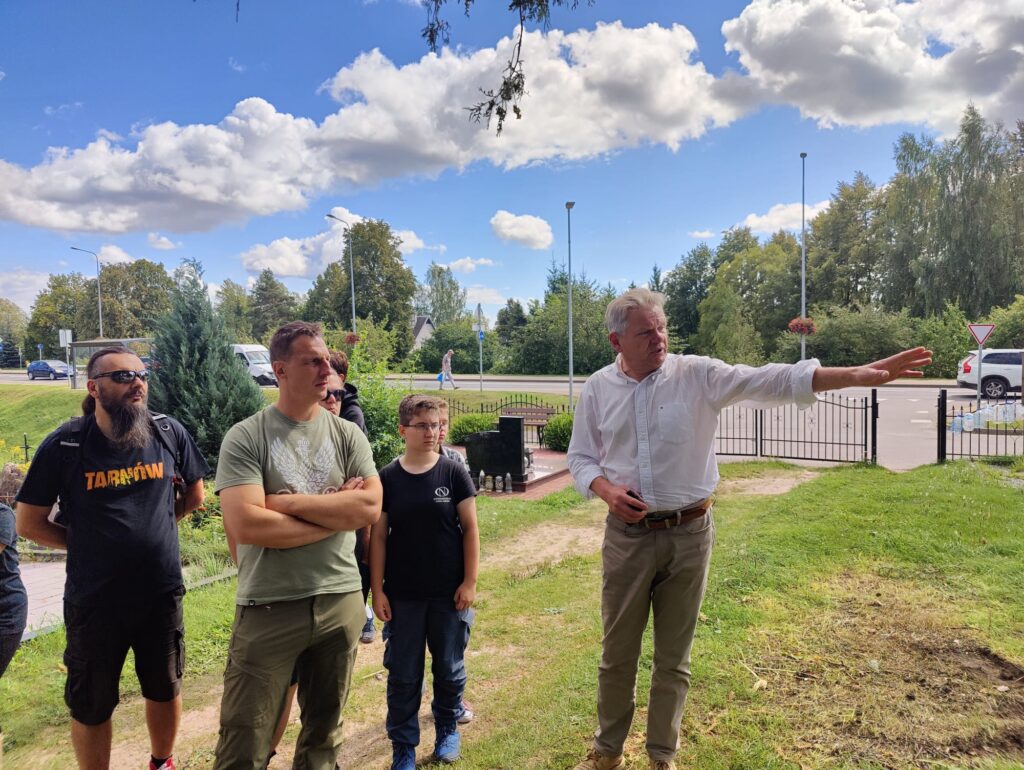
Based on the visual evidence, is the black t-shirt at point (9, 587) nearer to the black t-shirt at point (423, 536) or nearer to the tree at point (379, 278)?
the black t-shirt at point (423, 536)

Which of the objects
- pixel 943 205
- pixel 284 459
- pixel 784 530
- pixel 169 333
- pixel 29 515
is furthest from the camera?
pixel 943 205

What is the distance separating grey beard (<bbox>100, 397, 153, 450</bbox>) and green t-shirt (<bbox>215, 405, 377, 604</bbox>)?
0.72m

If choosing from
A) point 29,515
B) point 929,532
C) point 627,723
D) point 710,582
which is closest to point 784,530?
point 929,532

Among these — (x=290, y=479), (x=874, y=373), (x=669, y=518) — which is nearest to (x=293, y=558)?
(x=290, y=479)

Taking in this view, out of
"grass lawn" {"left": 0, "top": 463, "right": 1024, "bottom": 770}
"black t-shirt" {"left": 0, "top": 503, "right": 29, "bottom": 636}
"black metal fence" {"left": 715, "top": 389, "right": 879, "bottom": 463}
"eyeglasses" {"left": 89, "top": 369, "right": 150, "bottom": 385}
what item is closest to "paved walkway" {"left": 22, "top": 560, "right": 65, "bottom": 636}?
"grass lawn" {"left": 0, "top": 463, "right": 1024, "bottom": 770}

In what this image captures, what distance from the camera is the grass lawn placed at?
9.57 feet

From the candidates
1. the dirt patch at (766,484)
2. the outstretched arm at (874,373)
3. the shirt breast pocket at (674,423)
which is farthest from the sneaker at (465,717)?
the dirt patch at (766,484)

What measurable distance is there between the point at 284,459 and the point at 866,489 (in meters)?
8.09

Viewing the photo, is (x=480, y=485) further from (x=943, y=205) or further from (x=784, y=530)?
(x=943, y=205)

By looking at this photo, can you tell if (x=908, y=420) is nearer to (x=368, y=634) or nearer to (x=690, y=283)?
(x=368, y=634)

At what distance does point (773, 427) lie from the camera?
16766 millimetres

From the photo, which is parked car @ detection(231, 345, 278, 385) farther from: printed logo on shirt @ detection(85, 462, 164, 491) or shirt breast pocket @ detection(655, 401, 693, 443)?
shirt breast pocket @ detection(655, 401, 693, 443)

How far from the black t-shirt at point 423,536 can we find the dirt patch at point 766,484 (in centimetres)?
687

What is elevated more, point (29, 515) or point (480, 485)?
point (29, 515)
